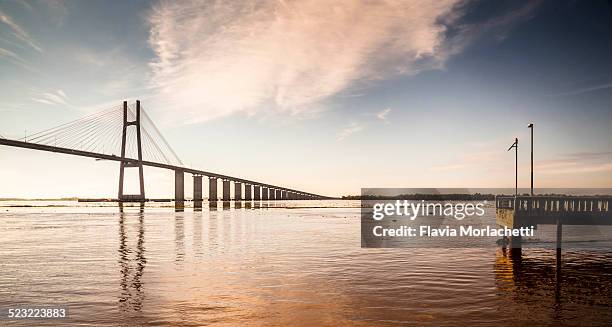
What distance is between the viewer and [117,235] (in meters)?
39.2

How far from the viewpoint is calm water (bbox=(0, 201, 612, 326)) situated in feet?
43.2

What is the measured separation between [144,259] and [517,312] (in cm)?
1850

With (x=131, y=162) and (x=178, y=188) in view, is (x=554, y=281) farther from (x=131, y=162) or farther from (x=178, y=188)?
(x=178, y=188)

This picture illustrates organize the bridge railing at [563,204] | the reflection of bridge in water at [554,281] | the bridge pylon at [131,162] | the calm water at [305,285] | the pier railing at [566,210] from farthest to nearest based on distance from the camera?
1. the bridge pylon at [131,162]
2. the bridge railing at [563,204]
3. the pier railing at [566,210]
4. the reflection of bridge in water at [554,281]
5. the calm water at [305,285]

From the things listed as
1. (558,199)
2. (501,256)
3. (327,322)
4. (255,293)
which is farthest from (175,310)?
(558,199)

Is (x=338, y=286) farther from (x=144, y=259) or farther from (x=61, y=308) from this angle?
(x=144, y=259)

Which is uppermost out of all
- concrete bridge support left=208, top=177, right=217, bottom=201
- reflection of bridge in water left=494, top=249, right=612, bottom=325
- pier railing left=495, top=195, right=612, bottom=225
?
pier railing left=495, top=195, right=612, bottom=225

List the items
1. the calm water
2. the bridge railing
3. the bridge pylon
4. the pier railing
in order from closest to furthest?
the calm water
the pier railing
the bridge railing
the bridge pylon

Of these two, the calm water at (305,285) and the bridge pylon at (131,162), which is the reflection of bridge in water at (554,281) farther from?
the bridge pylon at (131,162)

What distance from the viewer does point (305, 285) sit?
17500 millimetres

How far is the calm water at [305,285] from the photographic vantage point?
43.2ft

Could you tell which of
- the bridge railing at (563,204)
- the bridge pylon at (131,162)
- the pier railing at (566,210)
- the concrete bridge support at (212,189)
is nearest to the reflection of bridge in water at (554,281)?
the pier railing at (566,210)

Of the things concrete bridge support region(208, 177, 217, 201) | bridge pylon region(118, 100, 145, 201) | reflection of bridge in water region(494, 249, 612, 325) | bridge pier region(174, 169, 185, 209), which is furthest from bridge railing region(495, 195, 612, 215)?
concrete bridge support region(208, 177, 217, 201)

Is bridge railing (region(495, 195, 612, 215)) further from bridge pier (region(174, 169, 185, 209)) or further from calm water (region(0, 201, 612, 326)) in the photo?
bridge pier (region(174, 169, 185, 209))
